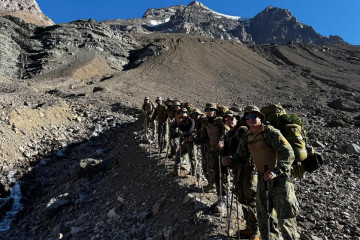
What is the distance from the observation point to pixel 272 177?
363 centimetres

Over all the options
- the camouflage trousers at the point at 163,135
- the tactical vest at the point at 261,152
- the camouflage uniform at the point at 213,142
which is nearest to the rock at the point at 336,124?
the camouflage trousers at the point at 163,135

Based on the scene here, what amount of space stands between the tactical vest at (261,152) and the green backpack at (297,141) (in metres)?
0.35

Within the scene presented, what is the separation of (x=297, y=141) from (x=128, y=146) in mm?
9220

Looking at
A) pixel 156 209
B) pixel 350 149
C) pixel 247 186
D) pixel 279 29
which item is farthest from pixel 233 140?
pixel 279 29

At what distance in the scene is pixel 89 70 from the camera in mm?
39750

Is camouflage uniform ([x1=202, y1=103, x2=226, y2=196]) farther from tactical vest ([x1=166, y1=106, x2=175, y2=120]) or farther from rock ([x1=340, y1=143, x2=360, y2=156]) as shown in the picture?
rock ([x1=340, y1=143, x2=360, y2=156])

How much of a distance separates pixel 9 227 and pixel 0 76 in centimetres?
3026

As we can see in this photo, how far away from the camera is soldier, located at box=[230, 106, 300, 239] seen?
3.80m

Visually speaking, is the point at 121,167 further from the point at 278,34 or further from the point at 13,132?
the point at 278,34

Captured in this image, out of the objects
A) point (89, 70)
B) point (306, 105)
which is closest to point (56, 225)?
point (306, 105)

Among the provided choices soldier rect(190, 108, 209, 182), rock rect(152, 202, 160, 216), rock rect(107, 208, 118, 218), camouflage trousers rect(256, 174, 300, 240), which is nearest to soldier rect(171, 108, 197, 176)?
soldier rect(190, 108, 209, 182)

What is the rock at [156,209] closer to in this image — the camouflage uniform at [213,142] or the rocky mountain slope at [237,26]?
the camouflage uniform at [213,142]

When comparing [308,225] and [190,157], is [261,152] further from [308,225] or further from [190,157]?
[190,157]

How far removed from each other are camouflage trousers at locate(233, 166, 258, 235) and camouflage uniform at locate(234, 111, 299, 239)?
22.6 inches
